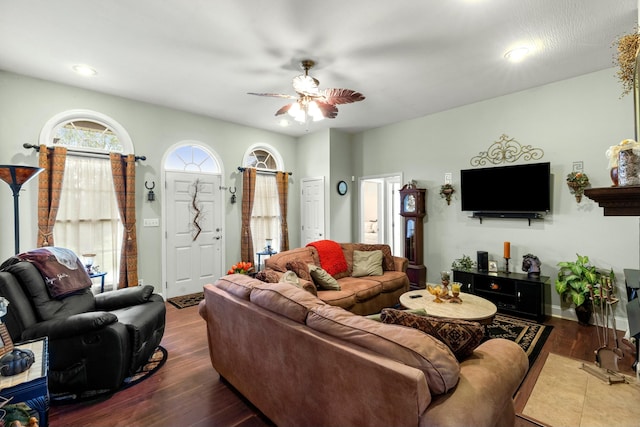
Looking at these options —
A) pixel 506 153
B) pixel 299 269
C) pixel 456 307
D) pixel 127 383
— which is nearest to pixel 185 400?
pixel 127 383

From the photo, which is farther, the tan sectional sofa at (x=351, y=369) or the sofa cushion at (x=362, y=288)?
the sofa cushion at (x=362, y=288)

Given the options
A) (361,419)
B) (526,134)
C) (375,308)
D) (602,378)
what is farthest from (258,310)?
(526,134)

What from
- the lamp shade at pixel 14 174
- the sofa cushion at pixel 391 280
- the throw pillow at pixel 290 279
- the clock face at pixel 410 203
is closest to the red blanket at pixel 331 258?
the sofa cushion at pixel 391 280

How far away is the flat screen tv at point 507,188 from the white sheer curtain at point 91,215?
16.4 feet

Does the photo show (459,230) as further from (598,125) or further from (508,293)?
(598,125)

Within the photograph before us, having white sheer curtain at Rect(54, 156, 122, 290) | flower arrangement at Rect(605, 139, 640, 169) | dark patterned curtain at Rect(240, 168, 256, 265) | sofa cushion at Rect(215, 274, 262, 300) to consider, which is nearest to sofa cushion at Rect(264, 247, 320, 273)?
sofa cushion at Rect(215, 274, 262, 300)

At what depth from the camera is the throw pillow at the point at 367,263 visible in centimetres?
393

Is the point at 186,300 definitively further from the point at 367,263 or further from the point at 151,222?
the point at 367,263

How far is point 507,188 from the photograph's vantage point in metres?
3.97

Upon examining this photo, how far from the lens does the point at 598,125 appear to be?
3344 mm

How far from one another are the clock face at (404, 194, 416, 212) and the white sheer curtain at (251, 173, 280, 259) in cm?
246

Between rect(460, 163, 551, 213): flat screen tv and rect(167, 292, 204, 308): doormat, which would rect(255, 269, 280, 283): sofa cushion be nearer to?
rect(167, 292, 204, 308): doormat

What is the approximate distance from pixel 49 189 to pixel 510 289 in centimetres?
575

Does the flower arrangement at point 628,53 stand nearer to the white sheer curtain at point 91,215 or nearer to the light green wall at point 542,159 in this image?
the light green wall at point 542,159
